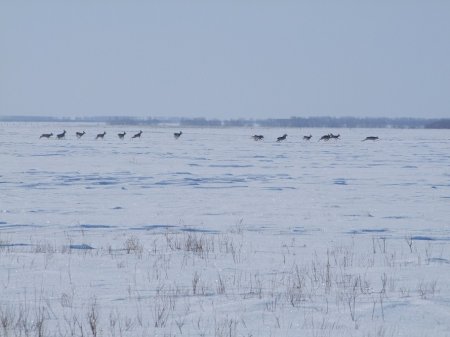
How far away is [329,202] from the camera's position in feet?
59.9

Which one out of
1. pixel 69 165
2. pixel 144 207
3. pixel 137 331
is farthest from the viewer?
pixel 69 165

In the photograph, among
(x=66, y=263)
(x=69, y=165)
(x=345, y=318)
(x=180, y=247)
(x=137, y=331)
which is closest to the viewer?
(x=137, y=331)

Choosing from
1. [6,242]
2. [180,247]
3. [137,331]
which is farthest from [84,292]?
[6,242]

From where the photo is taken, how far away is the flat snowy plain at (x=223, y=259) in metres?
6.18

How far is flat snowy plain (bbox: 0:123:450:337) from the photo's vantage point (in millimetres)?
6184

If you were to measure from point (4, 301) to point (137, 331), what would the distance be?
66.8 inches

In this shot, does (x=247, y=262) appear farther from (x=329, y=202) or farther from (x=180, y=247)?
(x=329, y=202)

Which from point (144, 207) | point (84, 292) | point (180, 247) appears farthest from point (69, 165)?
point (84, 292)

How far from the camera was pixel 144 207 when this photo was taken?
17.2 metres

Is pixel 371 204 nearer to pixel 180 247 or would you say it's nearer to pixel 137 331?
pixel 180 247

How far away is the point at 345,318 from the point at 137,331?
5.51 feet

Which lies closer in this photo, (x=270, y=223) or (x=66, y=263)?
(x=66, y=263)

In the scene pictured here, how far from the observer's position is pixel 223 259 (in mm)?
9781

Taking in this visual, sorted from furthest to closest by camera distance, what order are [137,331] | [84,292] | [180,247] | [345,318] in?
1. [180,247]
2. [84,292]
3. [345,318]
4. [137,331]
